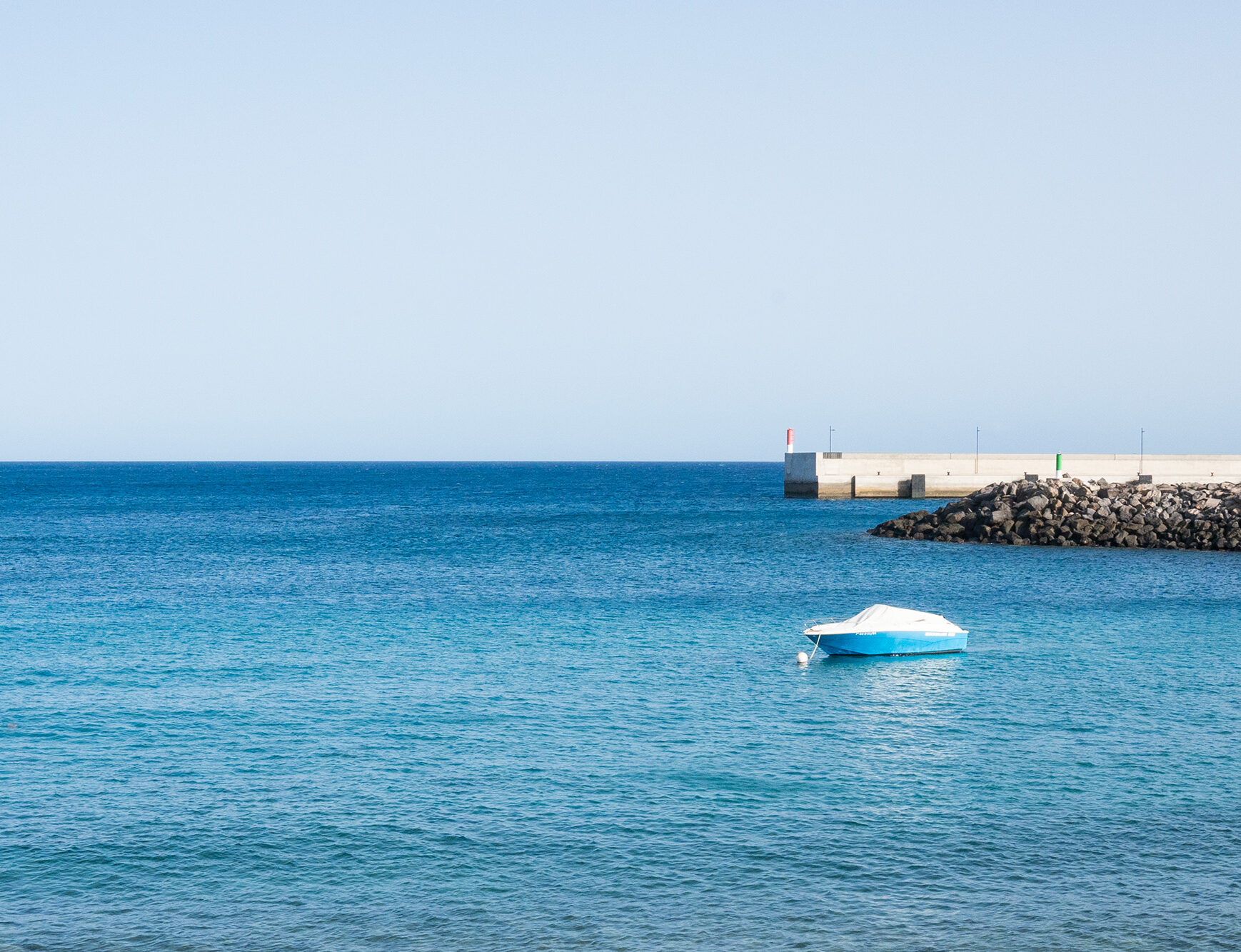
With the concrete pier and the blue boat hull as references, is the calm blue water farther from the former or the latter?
the concrete pier

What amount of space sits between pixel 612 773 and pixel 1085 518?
49094 mm

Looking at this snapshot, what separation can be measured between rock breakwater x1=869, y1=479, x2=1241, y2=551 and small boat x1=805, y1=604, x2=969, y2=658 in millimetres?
34176

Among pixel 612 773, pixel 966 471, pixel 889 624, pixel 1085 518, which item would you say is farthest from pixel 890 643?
pixel 966 471

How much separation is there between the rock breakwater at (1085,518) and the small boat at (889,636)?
112 ft

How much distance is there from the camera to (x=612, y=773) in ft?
60.6

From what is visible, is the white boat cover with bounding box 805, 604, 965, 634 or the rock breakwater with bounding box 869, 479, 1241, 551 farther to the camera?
the rock breakwater with bounding box 869, 479, 1241, 551

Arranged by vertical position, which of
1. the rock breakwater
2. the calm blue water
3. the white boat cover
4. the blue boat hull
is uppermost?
the rock breakwater

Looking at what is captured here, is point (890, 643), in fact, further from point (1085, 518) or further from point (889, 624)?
point (1085, 518)

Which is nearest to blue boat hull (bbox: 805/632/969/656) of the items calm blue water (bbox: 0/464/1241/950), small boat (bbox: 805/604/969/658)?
small boat (bbox: 805/604/969/658)

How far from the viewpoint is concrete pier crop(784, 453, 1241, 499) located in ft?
339

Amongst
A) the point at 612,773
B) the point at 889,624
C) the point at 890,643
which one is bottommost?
the point at 612,773

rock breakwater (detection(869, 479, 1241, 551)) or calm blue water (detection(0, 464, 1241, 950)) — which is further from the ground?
rock breakwater (detection(869, 479, 1241, 551))

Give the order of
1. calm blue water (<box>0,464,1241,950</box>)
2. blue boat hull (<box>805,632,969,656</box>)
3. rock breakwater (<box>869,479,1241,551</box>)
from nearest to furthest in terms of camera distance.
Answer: calm blue water (<box>0,464,1241,950</box>), blue boat hull (<box>805,632,969,656</box>), rock breakwater (<box>869,479,1241,551</box>)

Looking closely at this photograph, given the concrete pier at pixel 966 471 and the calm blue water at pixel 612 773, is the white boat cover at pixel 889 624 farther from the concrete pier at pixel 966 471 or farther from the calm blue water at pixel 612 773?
the concrete pier at pixel 966 471
